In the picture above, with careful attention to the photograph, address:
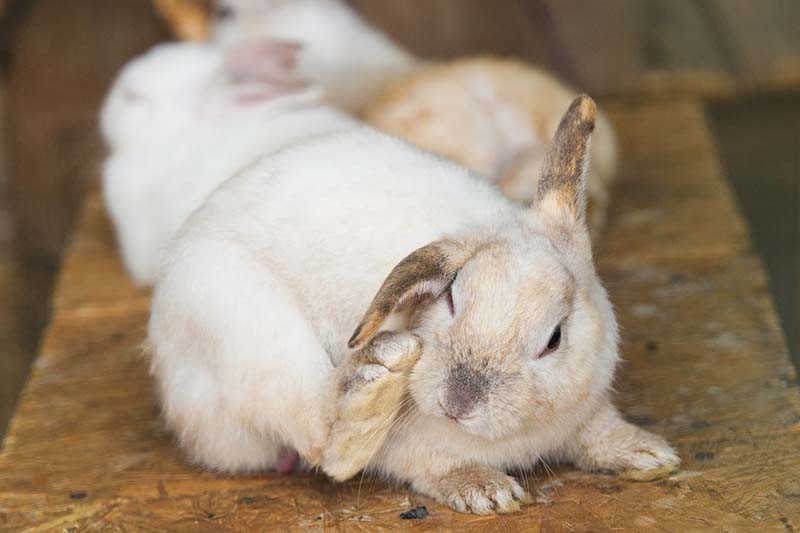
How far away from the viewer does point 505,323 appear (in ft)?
8.32

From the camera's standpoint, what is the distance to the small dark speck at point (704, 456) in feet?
9.87

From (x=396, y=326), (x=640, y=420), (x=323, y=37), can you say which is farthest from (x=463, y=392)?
(x=323, y=37)

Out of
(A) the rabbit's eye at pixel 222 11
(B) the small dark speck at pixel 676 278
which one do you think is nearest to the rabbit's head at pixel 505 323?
(B) the small dark speck at pixel 676 278

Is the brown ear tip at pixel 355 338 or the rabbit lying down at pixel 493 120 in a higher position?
the brown ear tip at pixel 355 338

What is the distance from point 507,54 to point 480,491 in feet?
12.6

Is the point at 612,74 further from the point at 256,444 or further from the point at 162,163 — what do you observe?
the point at 256,444

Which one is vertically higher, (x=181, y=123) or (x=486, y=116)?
(x=486, y=116)

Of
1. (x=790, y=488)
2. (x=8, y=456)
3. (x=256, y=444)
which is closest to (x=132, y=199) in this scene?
(x=8, y=456)

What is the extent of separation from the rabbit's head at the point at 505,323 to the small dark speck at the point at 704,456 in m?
0.36

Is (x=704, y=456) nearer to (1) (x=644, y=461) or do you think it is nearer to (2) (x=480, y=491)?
(1) (x=644, y=461)

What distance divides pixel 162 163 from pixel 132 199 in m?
0.16

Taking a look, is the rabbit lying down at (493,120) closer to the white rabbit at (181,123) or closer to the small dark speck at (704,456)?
the white rabbit at (181,123)

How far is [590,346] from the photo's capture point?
2709 mm

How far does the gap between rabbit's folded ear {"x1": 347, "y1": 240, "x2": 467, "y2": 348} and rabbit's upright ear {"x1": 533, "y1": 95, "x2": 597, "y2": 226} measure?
294 mm
